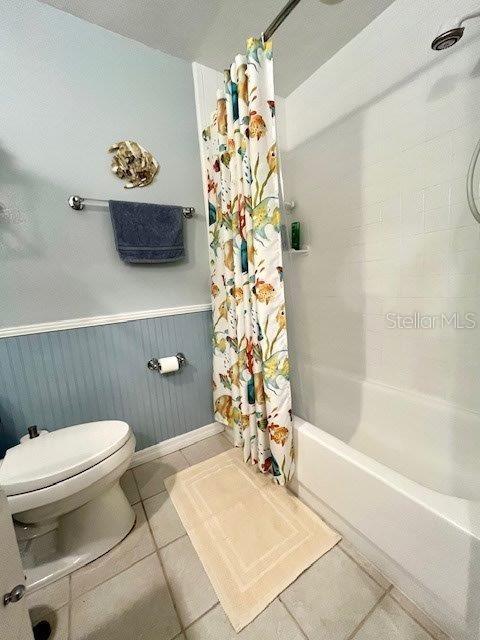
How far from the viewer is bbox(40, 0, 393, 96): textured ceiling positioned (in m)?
1.08

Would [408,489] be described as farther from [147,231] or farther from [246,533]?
[147,231]

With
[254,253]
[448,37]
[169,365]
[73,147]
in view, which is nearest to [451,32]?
[448,37]

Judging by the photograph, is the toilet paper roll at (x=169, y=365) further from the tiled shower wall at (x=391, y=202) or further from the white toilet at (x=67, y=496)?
the tiled shower wall at (x=391, y=202)

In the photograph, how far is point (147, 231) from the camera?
50.7 inches

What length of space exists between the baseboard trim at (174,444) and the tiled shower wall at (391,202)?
61 cm

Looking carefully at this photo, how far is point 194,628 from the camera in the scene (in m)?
0.73

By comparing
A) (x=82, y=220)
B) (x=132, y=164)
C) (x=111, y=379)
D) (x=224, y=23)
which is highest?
(x=224, y=23)

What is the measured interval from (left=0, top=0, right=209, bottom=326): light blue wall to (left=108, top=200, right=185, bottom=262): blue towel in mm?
77

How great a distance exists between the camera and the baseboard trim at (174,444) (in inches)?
56.3

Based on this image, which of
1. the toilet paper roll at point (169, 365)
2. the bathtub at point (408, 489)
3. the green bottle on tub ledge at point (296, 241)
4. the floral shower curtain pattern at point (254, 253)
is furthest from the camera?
the green bottle on tub ledge at point (296, 241)

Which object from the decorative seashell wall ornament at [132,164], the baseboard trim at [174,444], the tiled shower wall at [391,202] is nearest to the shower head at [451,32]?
the tiled shower wall at [391,202]

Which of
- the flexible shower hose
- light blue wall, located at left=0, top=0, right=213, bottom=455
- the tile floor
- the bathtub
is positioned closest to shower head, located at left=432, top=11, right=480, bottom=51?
the flexible shower hose

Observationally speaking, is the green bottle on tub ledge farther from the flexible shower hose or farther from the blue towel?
the flexible shower hose

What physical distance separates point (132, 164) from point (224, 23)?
2.50ft
